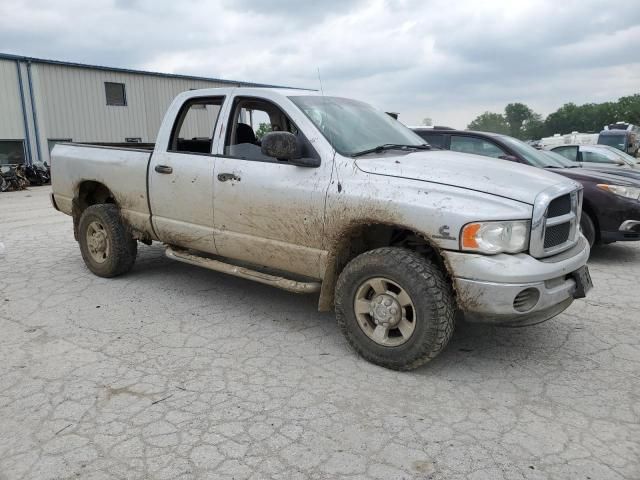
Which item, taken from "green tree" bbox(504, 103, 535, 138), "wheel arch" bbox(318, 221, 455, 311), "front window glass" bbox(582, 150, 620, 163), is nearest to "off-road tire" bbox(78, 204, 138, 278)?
"wheel arch" bbox(318, 221, 455, 311)

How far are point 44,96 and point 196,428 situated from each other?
2233 cm

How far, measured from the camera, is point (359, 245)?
3.93m

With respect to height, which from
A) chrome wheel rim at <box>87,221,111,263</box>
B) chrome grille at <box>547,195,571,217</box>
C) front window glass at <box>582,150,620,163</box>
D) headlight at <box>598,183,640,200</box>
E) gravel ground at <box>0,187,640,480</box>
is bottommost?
gravel ground at <box>0,187,640,480</box>

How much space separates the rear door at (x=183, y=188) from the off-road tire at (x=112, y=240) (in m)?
0.59

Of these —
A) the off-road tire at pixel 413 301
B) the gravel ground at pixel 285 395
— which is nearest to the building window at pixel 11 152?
the gravel ground at pixel 285 395

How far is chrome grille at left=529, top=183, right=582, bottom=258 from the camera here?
319 cm

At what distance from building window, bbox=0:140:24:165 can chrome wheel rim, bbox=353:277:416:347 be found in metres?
21.2

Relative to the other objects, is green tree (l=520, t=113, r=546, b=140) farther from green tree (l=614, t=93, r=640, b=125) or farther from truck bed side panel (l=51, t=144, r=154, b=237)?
truck bed side panel (l=51, t=144, r=154, b=237)

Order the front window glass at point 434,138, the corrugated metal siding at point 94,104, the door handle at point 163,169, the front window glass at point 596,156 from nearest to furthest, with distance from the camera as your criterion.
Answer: the door handle at point 163,169 → the front window glass at point 434,138 → the front window glass at point 596,156 → the corrugated metal siding at point 94,104

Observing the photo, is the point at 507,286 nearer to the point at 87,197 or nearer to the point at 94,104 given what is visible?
the point at 87,197

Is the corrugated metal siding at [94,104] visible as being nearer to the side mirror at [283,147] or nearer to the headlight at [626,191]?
the headlight at [626,191]

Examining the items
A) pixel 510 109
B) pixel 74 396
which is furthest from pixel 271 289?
pixel 510 109

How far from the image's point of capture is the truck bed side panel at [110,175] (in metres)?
5.14

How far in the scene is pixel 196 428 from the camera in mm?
2855
